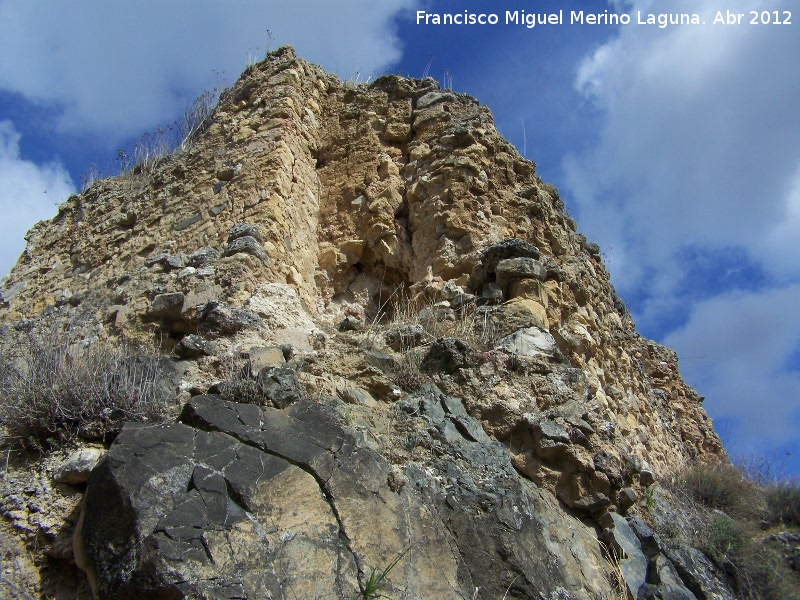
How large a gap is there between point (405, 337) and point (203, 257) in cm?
192

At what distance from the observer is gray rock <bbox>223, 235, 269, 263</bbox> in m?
5.70

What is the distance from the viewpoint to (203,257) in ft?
19.1

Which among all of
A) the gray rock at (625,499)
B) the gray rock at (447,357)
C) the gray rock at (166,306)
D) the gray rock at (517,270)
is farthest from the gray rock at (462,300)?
the gray rock at (166,306)

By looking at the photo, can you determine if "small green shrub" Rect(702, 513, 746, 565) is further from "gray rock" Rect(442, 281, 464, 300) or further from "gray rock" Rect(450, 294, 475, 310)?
"gray rock" Rect(442, 281, 464, 300)

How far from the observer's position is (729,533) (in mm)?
5445

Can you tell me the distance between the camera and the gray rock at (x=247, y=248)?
570 cm

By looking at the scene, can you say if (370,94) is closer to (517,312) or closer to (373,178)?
(373,178)

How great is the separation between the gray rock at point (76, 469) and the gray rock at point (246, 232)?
2.61 m

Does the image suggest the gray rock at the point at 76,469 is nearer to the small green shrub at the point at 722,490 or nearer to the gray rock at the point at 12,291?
the gray rock at the point at 12,291

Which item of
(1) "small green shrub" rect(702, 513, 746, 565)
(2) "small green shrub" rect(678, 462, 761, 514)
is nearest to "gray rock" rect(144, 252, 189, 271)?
(1) "small green shrub" rect(702, 513, 746, 565)

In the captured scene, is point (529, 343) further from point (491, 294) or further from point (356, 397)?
point (356, 397)

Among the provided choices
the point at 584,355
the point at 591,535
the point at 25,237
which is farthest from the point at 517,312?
the point at 25,237

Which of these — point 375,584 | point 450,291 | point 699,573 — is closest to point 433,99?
point 450,291

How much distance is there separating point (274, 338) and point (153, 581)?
2.31 meters
